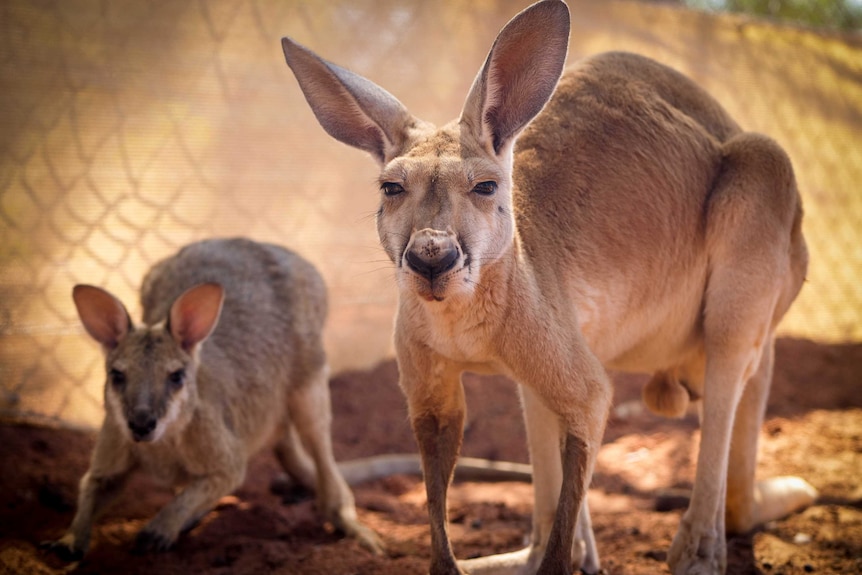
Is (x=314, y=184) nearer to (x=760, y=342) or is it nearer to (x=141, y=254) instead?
(x=141, y=254)

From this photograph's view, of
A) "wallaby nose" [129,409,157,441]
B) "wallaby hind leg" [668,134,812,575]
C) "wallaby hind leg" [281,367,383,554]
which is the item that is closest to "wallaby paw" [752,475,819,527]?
"wallaby hind leg" [668,134,812,575]

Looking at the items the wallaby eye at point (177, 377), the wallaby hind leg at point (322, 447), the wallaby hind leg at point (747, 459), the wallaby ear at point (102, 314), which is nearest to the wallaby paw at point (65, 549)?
the wallaby eye at point (177, 377)

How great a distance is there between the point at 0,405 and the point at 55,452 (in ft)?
1.29

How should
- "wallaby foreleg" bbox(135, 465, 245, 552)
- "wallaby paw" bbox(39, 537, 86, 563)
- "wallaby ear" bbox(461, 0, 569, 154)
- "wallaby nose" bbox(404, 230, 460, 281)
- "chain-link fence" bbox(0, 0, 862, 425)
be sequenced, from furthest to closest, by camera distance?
"chain-link fence" bbox(0, 0, 862, 425) → "wallaby foreleg" bbox(135, 465, 245, 552) → "wallaby paw" bbox(39, 537, 86, 563) → "wallaby ear" bbox(461, 0, 569, 154) → "wallaby nose" bbox(404, 230, 460, 281)

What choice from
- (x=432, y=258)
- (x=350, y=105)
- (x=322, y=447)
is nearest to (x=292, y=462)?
(x=322, y=447)

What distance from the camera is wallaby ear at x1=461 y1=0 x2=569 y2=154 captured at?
278 centimetres

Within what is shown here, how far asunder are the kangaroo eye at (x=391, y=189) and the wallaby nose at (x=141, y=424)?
1.72m

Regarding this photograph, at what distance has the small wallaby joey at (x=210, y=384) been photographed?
155 inches

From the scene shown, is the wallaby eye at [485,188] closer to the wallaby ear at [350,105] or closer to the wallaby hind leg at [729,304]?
the wallaby ear at [350,105]

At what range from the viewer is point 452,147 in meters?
2.73

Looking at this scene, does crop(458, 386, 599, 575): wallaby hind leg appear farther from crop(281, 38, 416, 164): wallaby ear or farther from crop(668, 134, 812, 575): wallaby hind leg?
crop(281, 38, 416, 164): wallaby ear

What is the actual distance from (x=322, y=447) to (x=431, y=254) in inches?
98.4

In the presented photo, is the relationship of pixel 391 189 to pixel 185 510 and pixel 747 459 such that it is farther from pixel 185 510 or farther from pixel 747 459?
pixel 747 459

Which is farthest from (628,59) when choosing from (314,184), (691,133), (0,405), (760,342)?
(0,405)
